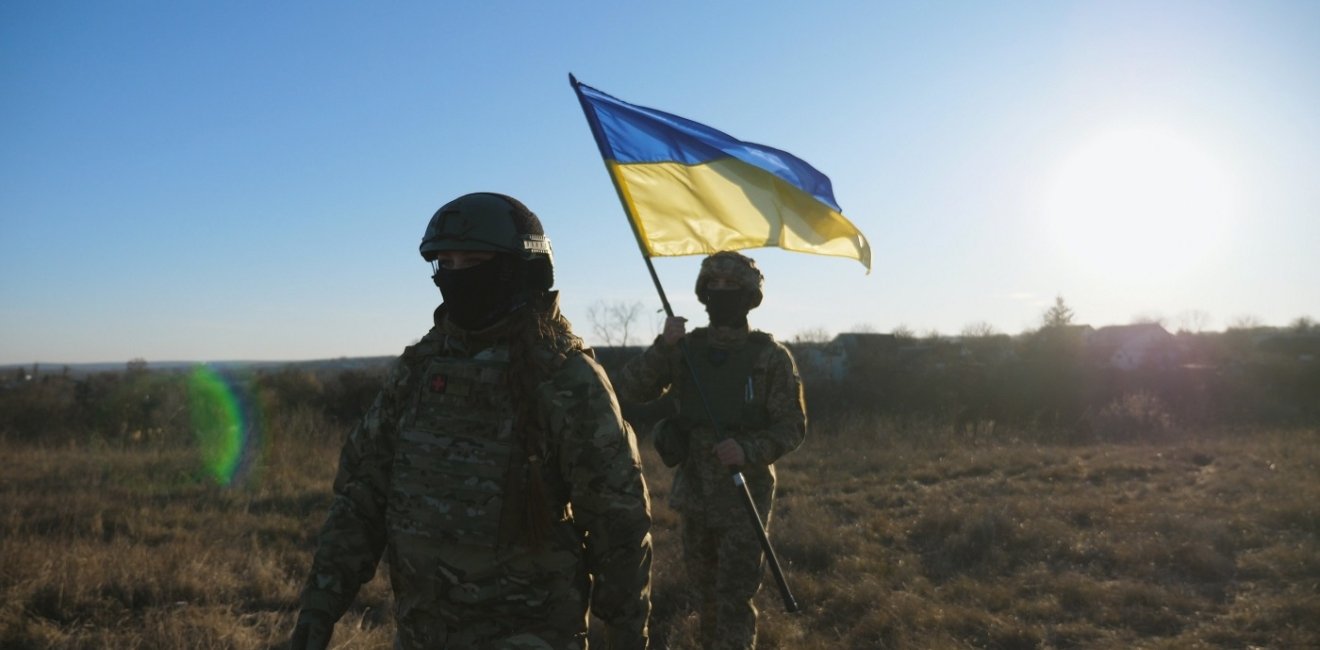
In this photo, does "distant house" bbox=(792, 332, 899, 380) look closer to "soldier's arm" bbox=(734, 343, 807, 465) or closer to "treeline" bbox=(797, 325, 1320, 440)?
"treeline" bbox=(797, 325, 1320, 440)

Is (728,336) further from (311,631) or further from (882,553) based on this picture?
(882,553)

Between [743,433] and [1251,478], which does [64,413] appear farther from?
[1251,478]

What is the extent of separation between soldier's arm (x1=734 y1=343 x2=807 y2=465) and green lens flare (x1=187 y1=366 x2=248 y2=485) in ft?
26.9

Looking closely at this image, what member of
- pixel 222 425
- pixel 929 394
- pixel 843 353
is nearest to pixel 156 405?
pixel 222 425

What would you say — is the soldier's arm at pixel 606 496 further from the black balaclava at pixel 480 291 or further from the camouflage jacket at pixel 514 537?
the black balaclava at pixel 480 291

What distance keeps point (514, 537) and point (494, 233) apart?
83 cm

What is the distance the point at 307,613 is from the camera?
233cm

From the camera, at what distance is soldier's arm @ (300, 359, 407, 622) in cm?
240

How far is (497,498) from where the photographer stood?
7.55 ft

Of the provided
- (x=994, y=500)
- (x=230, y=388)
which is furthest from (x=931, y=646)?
(x=230, y=388)

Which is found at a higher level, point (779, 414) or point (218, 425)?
point (779, 414)

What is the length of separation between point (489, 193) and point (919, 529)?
6.88 meters

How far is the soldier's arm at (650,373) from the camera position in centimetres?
446

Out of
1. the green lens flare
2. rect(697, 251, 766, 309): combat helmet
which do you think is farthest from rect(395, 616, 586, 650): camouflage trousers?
the green lens flare
